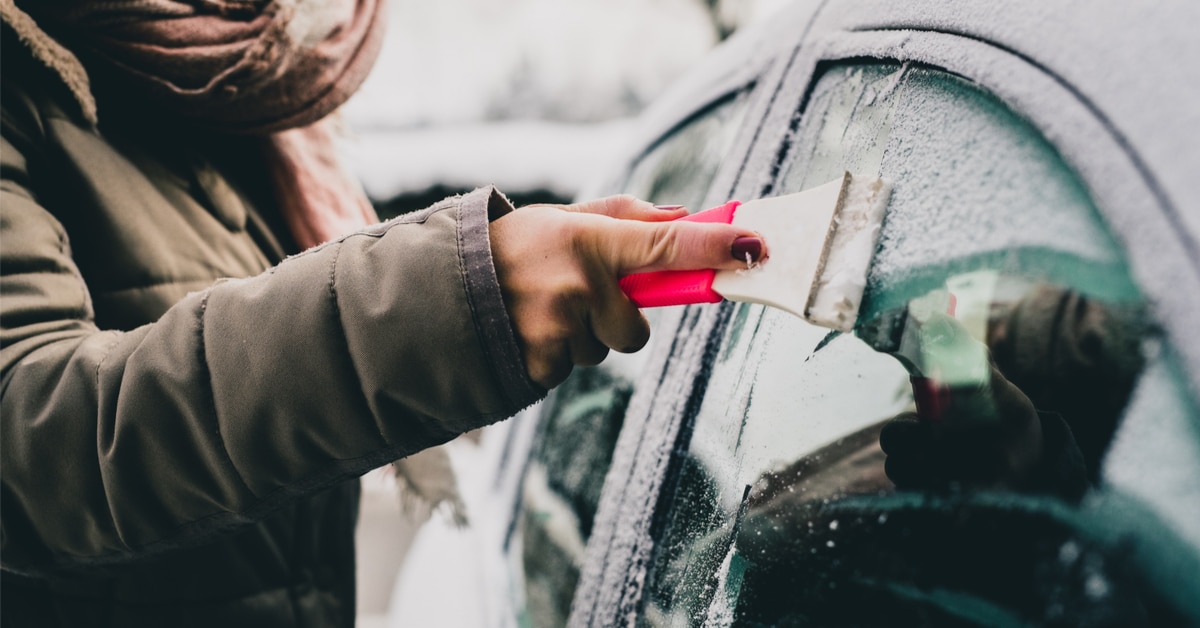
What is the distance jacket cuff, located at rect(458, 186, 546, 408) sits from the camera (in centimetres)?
73

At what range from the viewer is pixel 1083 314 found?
57 cm

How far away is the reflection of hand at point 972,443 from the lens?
2.00 ft

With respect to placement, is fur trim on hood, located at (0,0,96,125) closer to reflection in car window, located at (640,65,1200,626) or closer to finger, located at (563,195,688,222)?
finger, located at (563,195,688,222)

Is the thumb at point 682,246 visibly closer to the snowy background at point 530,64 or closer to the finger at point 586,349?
the finger at point 586,349

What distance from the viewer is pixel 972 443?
65cm

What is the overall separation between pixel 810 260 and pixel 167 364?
0.67 meters

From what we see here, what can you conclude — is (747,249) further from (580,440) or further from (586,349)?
(580,440)

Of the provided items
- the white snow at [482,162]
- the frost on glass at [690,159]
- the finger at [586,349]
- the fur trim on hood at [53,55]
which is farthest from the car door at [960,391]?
the white snow at [482,162]

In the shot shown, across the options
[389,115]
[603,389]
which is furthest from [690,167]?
[389,115]

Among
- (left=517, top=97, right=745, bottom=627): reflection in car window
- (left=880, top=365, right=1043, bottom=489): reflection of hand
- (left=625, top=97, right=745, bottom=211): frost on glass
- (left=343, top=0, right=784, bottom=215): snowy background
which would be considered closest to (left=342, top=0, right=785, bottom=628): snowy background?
(left=343, top=0, right=784, bottom=215): snowy background

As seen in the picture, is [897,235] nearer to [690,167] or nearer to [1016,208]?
[1016,208]

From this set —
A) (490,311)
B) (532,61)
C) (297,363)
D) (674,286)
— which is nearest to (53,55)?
(297,363)

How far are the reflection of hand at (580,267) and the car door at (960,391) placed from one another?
0.19 meters

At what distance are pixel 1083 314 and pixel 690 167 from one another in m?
1.04
